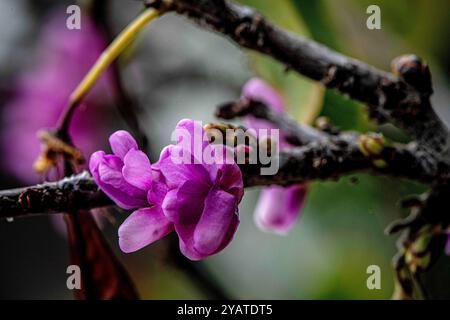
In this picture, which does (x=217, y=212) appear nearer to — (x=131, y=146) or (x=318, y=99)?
(x=131, y=146)

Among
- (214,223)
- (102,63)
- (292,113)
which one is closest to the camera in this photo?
(214,223)

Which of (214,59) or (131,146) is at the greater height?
(214,59)

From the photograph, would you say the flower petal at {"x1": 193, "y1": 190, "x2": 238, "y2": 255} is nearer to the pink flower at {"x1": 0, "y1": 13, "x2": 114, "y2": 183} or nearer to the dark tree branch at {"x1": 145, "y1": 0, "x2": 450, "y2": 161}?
the dark tree branch at {"x1": 145, "y1": 0, "x2": 450, "y2": 161}

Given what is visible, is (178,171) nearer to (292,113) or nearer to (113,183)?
(113,183)

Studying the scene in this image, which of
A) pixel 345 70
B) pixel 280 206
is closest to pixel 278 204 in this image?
pixel 280 206

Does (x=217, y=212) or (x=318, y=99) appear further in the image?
(x=318, y=99)

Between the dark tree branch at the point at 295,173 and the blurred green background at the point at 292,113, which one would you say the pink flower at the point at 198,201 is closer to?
the dark tree branch at the point at 295,173
